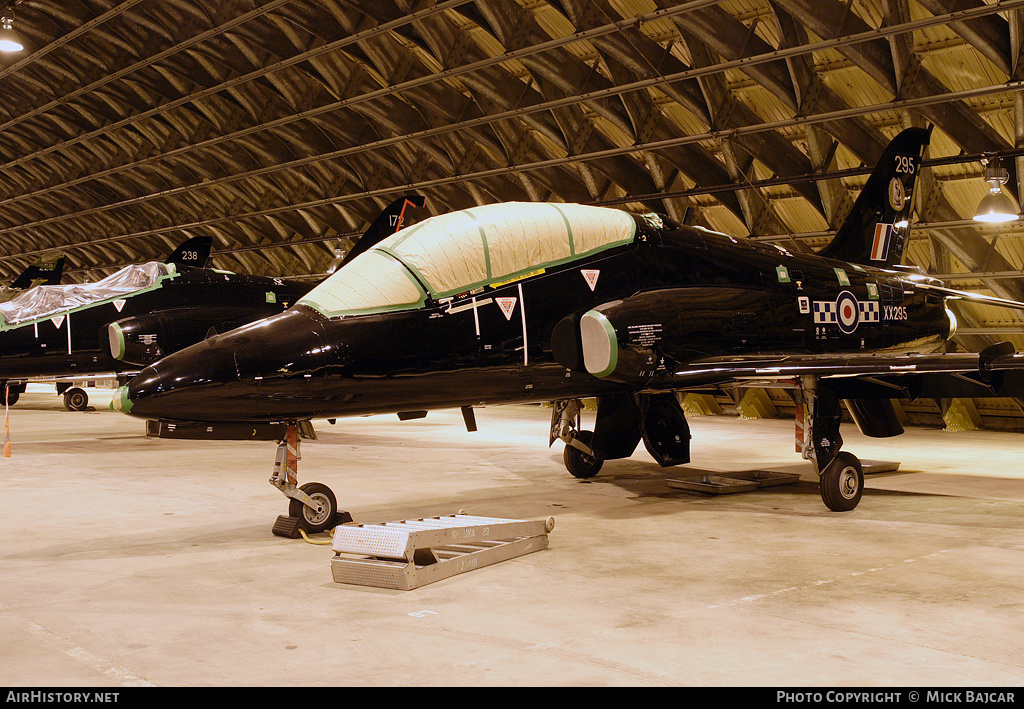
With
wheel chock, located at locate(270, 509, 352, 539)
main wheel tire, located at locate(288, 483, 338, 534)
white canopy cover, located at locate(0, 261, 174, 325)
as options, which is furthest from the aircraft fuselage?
white canopy cover, located at locate(0, 261, 174, 325)

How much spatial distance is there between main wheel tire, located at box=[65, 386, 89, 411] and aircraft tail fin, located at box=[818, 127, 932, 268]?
18.7 m

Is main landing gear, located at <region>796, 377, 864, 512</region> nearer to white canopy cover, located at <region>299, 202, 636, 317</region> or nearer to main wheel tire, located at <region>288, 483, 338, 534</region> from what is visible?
white canopy cover, located at <region>299, 202, 636, 317</region>

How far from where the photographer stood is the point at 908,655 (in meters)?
4.13

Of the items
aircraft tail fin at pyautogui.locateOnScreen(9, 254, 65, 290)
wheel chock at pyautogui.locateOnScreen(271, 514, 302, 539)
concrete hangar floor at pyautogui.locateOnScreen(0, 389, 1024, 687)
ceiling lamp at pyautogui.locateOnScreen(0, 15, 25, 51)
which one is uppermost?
ceiling lamp at pyautogui.locateOnScreen(0, 15, 25, 51)

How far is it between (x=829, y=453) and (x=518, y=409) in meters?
15.5

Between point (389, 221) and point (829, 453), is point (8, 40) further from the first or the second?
point (829, 453)

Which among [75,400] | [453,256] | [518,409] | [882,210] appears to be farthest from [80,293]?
[882,210]

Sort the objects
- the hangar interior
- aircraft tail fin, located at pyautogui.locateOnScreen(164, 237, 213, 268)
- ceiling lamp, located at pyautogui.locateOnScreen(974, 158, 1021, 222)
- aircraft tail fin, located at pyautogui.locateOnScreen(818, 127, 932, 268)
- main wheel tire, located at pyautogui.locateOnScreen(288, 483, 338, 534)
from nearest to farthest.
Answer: the hangar interior
main wheel tire, located at pyautogui.locateOnScreen(288, 483, 338, 534)
ceiling lamp, located at pyautogui.locateOnScreen(974, 158, 1021, 222)
aircraft tail fin, located at pyautogui.locateOnScreen(818, 127, 932, 268)
aircraft tail fin, located at pyautogui.locateOnScreen(164, 237, 213, 268)

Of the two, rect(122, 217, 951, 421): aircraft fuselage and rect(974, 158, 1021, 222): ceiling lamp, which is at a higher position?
rect(974, 158, 1021, 222): ceiling lamp

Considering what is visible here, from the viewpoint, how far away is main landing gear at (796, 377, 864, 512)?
8.19 metres

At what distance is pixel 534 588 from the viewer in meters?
5.44

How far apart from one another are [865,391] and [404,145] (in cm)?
1458

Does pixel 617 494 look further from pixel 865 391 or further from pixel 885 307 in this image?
pixel 885 307
